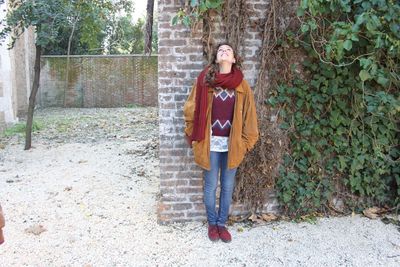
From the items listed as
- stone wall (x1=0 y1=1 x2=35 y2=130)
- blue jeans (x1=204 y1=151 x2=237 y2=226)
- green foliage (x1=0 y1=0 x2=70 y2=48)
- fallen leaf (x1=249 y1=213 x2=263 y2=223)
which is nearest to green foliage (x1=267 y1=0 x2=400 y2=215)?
fallen leaf (x1=249 y1=213 x2=263 y2=223)

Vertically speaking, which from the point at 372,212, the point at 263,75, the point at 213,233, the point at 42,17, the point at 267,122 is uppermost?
the point at 42,17

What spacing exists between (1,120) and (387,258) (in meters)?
9.45

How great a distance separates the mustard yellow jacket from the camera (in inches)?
142

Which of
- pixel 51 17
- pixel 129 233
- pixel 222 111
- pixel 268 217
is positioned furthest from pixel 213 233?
pixel 51 17

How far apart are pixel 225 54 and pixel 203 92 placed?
37 cm

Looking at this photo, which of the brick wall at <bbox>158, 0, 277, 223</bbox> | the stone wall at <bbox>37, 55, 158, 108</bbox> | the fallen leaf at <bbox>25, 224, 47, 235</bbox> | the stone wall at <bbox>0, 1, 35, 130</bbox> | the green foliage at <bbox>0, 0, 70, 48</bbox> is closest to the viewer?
the brick wall at <bbox>158, 0, 277, 223</bbox>

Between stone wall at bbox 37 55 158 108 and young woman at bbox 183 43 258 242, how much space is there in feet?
40.2

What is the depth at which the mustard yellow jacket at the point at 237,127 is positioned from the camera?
3.61 metres

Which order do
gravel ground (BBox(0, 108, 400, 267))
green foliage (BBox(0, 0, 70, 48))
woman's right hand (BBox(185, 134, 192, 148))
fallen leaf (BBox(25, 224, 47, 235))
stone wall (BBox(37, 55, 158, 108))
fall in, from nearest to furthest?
gravel ground (BBox(0, 108, 400, 267)) < woman's right hand (BBox(185, 134, 192, 148)) < fallen leaf (BBox(25, 224, 47, 235)) < green foliage (BBox(0, 0, 70, 48)) < stone wall (BBox(37, 55, 158, 108))

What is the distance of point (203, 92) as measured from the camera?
356 centimetres

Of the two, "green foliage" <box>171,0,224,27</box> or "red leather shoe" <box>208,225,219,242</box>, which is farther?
"red leather shoe" <box>208,225,219,242</box>

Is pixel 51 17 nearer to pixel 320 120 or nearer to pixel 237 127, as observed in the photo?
pixel 237 127

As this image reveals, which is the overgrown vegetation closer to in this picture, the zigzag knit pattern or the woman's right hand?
the zigzag knit pattern

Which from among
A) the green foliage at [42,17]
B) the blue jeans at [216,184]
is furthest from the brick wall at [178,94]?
the green foliage at [42,17]
